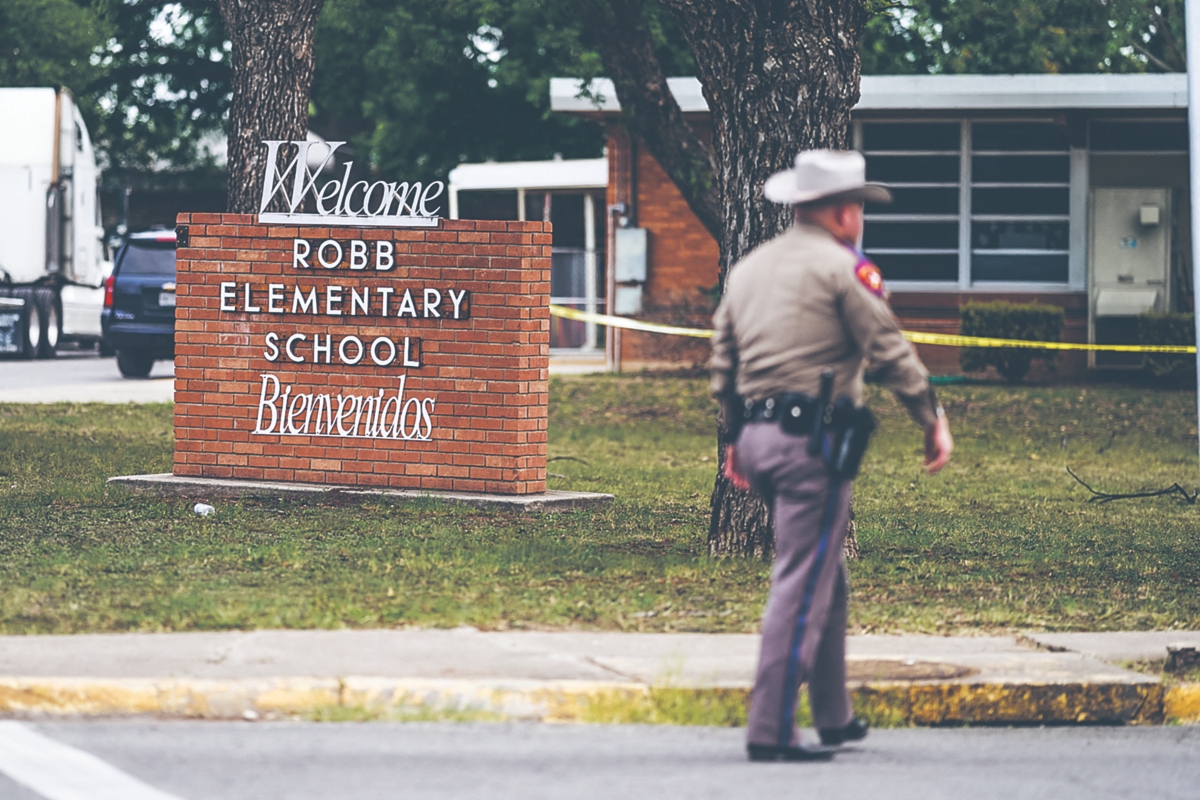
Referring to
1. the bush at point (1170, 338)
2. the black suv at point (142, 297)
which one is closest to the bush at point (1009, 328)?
the bush at point (1170, 338)

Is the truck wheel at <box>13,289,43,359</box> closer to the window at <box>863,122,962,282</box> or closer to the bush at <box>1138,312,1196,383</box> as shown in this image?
the window at <box>863,122,962,282</box>

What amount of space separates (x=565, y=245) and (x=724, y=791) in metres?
24.8

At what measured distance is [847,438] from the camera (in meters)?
5.61

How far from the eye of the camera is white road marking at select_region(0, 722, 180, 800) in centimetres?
516

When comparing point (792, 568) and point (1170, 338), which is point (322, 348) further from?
point (1170, 338)

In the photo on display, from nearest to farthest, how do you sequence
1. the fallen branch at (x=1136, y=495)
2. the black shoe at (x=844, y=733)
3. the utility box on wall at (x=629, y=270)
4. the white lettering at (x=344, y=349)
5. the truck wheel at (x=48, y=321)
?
1. the black shoe at (x=844, y=733)
2. the white lettering at (x=344, y=349)
3. the fallen branch at (x=1136, y=495)
4. the utility box on wall at (x=629, y=270)
5. the truck wheel at (x=48, y=321)

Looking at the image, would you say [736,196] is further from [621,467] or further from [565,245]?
[565,245]

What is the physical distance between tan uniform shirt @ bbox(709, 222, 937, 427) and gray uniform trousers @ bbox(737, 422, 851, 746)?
0.20m

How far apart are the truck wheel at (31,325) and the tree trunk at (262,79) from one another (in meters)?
14.1

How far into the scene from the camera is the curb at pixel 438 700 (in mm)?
6262

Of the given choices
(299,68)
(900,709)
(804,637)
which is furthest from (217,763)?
(299,68)

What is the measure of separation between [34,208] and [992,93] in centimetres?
1435

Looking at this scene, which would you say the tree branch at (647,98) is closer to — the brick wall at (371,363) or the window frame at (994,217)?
the brick wall at (371,363)

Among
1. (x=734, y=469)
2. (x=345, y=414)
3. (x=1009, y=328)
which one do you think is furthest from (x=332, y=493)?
(x=1009, y=328)
